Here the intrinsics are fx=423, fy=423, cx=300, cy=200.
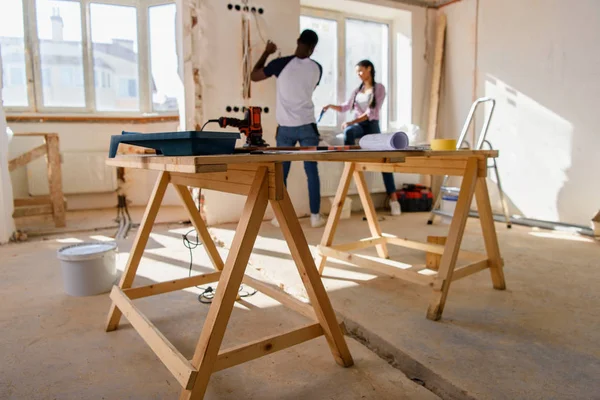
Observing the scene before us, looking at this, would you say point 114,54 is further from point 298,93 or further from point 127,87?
point 298,93

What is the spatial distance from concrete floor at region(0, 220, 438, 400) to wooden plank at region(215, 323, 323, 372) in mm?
134

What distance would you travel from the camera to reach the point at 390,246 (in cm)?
305

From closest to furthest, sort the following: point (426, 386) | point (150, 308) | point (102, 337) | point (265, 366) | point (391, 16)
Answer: point (426, 386) < point (265, 366) < point (102, 337) < point (150, 308) < point (391, 16)

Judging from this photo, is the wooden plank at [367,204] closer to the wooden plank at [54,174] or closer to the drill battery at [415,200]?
the drill battery at [415,200]

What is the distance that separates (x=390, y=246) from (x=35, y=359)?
223cm

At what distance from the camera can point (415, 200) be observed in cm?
465

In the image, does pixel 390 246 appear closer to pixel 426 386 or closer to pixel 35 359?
pixel 426 386

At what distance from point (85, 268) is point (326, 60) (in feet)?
11.4

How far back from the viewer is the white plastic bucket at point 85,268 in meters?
2.10

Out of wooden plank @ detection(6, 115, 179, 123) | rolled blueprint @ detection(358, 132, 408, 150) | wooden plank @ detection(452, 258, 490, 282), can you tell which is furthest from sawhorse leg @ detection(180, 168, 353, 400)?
wooden plank @ detection(6, 115, 179, 123)

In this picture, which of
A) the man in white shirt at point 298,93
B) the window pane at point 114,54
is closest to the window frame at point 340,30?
the man in white shirt at point 298,93

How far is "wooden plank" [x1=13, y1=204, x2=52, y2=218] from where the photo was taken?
356cm

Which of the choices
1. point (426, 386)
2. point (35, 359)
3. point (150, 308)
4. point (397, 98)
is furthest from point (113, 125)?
point (426, 386)

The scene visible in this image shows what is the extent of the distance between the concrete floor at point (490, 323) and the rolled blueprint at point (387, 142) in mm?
712
